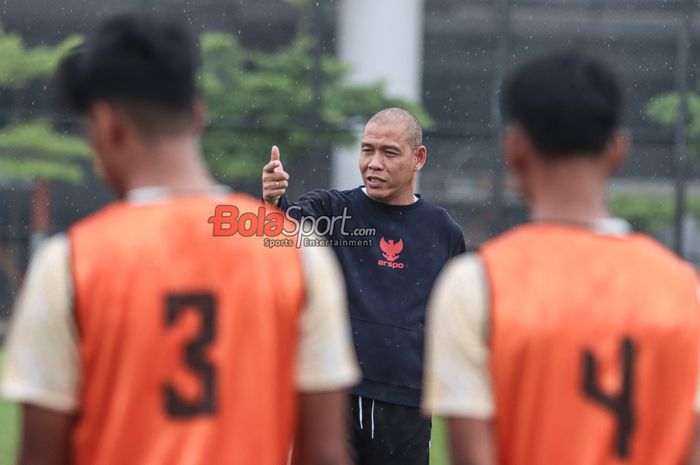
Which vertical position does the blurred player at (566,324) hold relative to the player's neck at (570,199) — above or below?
below

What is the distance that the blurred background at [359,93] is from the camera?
12648 millimetres

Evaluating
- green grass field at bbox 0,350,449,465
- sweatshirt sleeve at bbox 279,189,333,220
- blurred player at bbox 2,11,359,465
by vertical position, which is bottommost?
green grass field at bbox 0,350,449,465

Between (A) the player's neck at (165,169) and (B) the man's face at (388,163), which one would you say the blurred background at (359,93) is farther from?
(A) the player's neck at (165,169)

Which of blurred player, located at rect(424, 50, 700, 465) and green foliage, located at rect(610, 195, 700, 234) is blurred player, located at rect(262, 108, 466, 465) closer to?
blurred player, located at rect(424, 50, 700, 465)

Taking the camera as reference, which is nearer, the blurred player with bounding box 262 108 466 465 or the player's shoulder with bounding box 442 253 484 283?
the player's shoulder with bounding box 442 253 484 283

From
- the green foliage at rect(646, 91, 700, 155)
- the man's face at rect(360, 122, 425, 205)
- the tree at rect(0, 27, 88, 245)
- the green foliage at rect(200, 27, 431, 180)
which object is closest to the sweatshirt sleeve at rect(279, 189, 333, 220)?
the man's face at rect(360, 122, 425, 205)

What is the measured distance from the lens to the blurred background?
1265cm

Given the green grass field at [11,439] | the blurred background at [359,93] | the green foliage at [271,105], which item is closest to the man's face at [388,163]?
the green grass field at [11,439]

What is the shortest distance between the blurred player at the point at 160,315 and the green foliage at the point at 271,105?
402 inches

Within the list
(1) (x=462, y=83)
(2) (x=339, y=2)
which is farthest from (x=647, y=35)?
(2) (x=339, y=2)

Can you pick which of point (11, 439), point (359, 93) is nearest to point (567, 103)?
point (11, 439)

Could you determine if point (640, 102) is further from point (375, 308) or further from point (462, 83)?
point (375, 308)

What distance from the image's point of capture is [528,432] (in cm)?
229

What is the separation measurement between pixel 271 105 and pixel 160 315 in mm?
10641
